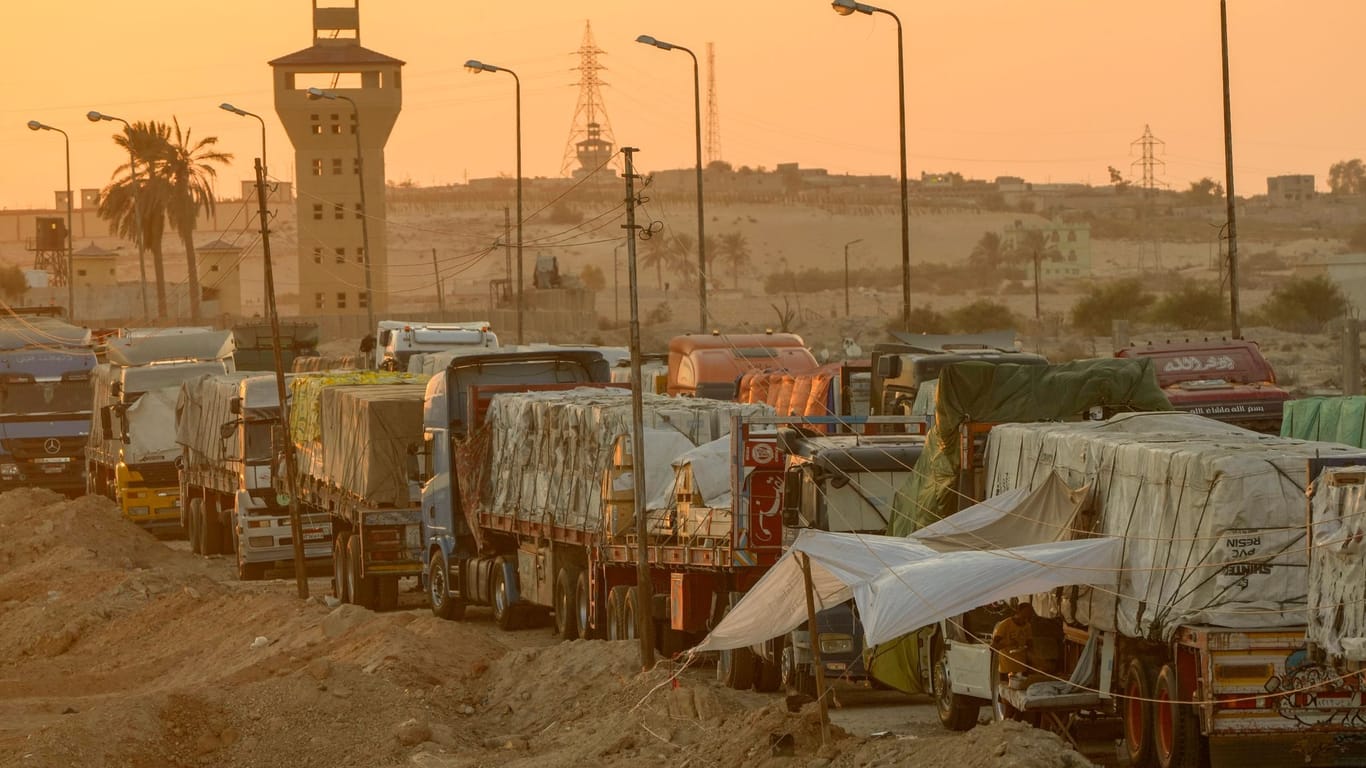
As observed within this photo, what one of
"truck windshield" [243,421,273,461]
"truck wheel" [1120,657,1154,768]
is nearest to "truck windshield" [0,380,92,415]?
"truck windshield" [243,421,273,461]

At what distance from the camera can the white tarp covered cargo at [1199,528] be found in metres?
14.0

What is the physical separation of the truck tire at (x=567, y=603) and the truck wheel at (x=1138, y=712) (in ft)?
37.9

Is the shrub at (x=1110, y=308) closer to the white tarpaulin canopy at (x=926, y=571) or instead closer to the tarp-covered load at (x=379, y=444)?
the tarp-covered load at (x=379, y=444)

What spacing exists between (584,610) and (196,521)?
2096cm

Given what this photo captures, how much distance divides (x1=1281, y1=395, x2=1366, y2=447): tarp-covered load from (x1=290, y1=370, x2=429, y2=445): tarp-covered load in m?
14.6

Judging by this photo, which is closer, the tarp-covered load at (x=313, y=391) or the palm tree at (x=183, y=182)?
the tarp-covered load at (x=313, y=391)

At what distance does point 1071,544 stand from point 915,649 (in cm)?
345

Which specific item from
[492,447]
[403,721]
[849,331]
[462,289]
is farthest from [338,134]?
[403,721]

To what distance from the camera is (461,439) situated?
29.4 meters

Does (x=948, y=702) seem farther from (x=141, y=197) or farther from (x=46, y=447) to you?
(x=141, y=197)

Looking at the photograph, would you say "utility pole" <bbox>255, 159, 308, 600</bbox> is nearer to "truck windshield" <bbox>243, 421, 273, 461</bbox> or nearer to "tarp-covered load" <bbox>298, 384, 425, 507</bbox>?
"tarp-covered load" <bbox>298, 384, 425, 507</bbox>

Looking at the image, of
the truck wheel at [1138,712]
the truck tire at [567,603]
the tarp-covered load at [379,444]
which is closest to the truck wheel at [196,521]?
the tarp-covered load at [379,444]

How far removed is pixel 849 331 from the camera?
99000mm

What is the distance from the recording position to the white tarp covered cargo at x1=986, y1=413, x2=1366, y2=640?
14.0 m
